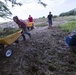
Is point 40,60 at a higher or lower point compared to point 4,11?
lower

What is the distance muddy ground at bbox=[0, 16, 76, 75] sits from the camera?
9.41 m

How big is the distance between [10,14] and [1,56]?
6.21ft

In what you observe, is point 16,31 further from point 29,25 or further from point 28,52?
point 29,25

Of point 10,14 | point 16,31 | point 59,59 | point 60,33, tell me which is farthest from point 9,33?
point 60,33

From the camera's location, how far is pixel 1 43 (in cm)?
998

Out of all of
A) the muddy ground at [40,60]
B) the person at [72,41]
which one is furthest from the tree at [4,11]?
the person at [72,41]

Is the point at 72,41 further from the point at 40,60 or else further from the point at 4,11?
the point at 4,11

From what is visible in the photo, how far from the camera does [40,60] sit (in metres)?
10.2

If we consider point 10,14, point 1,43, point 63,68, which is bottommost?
point 63,68

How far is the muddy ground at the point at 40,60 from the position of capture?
9406 mm

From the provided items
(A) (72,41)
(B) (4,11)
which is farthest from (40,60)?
(B) (4,11)

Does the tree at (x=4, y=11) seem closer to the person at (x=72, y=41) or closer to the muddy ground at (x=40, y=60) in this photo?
the muddy ground at (x=40, y=60)

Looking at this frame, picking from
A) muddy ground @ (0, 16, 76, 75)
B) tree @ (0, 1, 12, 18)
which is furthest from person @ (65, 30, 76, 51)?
tree @ (0, 1, 12, 18)

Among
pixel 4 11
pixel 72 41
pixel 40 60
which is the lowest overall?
pixel 40 60
